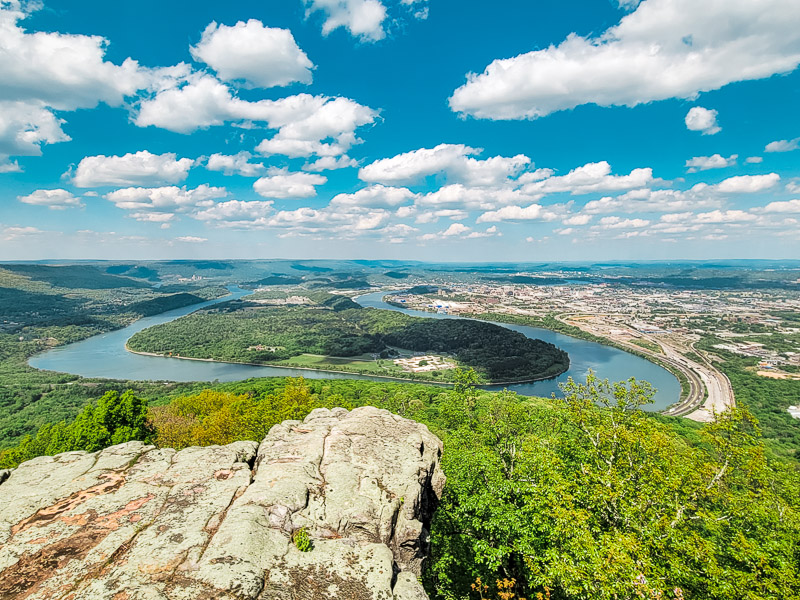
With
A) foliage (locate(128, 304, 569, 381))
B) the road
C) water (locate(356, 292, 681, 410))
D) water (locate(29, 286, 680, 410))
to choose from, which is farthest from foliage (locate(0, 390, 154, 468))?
foliage (locate(128, 304, 569, 381))

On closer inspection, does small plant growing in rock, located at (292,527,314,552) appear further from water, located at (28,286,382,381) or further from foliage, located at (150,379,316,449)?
water, located at (28,286,382,381)

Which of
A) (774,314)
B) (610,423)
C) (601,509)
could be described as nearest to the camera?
(601,509)

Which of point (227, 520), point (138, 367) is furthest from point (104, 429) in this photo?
point (138, 367)

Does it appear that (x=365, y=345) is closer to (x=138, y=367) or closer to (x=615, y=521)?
(x=138, y=367)

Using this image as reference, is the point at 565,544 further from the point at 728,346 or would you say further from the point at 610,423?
the point at 728,346

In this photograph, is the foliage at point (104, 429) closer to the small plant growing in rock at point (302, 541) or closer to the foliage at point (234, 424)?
the foliage at point (234, 424)

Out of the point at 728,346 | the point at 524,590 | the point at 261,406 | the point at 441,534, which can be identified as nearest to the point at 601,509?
the point at 524,590
